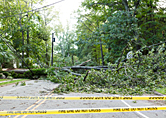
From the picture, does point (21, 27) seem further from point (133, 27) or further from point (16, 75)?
point (133, 27)

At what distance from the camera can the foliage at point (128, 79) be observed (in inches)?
278

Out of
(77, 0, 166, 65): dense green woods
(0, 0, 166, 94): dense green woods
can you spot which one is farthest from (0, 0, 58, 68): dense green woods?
(77, 0, 166, 65): dense green woods

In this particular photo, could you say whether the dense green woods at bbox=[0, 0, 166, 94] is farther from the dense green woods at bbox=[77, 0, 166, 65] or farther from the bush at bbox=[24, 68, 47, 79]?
the bush at bbox=[24, 68, 47, 79]

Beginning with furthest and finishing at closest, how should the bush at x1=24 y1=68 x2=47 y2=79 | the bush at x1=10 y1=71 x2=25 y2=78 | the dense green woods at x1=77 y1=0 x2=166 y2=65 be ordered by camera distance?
the bush at x1=10 y1=71 x2=25 y2=78 → the bush at x1=24 y1=68 x2=47 y2=79 → the dense green woods at x1=77 y1=0 x2=166 y2=65

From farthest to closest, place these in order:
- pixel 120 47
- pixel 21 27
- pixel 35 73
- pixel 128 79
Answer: pixel 21 27
pixel 120 47
pixel 35 73
pixel 128 79

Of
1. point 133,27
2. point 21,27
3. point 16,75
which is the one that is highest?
point 21,27

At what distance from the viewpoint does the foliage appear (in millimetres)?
7070

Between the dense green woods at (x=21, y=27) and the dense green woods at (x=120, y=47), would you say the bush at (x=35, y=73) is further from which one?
the dense green woods at (x=21, y=27)

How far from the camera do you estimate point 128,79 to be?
7.48 m

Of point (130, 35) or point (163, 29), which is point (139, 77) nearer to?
point (130, 35)

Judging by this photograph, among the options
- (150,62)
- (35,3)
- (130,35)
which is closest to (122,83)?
(150,62)

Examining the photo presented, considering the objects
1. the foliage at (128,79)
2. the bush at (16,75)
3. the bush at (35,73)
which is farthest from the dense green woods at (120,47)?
the bush at (16,75)

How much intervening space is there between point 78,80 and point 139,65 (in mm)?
3958

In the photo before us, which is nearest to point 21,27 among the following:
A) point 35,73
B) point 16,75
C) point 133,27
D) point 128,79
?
point 16,75
